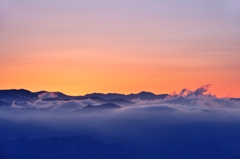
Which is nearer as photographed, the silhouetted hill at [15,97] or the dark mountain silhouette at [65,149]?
the silhouetted hill at [15,97]

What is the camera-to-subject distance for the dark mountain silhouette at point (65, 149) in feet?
494

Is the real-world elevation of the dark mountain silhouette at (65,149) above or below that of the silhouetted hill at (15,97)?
below

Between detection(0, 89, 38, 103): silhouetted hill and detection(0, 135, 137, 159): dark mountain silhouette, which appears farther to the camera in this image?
detection(0, 135, 137, 159): dark mountain silhouette

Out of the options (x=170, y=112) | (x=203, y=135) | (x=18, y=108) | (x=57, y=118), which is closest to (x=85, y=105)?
(x=57, y=118)

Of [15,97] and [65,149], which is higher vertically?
[15,97]

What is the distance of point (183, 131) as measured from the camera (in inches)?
5881

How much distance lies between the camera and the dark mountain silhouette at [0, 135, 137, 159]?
494 ft

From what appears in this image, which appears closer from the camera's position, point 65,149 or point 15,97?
point 15,97

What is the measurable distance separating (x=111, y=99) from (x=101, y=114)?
41.9 m

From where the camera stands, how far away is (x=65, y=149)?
159 meters

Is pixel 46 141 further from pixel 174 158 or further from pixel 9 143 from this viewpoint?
pixel 174 158

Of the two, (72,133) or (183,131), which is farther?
(72,133)

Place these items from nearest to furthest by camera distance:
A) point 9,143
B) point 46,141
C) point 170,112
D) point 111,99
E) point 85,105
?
point 111,99
point 85,105
point 170,112
point 9,143
point 46,141

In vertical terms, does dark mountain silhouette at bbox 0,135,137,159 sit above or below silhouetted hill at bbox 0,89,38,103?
below
